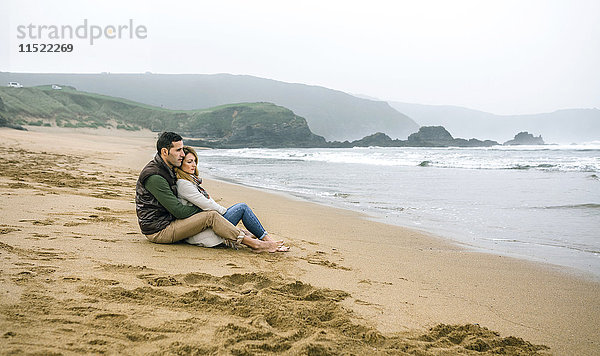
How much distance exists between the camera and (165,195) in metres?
3.84

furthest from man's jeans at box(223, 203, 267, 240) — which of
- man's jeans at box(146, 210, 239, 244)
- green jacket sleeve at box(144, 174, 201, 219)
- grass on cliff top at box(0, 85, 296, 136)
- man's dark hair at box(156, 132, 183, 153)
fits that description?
grass on cliff top at box(0, 85, 296, 136)

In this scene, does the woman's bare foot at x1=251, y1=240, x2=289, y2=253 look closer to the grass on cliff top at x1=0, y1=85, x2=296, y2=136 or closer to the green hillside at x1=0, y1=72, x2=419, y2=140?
the grass on cliff top at x1=0, y1=85, x2=296, y2=136

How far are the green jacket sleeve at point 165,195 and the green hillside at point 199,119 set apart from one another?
2007 inches

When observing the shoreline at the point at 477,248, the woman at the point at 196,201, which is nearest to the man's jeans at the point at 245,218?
the woman at the point at 196,201

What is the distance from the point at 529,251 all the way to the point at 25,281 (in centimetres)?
485

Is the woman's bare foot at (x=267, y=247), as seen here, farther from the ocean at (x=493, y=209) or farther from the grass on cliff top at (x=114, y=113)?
the grass on cliff top at (x=114, y=113)

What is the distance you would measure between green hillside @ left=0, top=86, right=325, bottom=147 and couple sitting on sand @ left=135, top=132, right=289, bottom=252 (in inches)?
2002

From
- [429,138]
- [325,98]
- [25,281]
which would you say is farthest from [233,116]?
[25,281]

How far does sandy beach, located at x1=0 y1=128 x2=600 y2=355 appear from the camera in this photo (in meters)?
1.91

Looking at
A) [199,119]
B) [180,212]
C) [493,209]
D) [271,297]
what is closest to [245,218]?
[180,212]

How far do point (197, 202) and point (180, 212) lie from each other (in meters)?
0.19

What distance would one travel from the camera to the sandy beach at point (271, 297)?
1.91m

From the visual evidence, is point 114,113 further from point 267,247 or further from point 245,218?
point 267,247

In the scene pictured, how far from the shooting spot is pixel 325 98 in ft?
385
